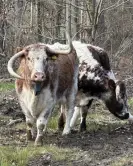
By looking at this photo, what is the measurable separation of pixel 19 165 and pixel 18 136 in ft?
6.14

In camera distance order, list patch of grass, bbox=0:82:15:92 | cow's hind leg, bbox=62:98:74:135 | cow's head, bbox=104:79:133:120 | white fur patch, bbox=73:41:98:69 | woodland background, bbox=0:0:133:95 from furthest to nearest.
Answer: woodland background, bbox=0:0:133:95 < patch of grass, bbox=0:82:15:92 < cow's head, bbox=104:79:133:120 < white fur patch, bbox=73:41:98:69 < cow's hind leg, bbox=62:98:74:135

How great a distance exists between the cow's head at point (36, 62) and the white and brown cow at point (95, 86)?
60.1 inches

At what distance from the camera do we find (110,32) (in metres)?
19.2

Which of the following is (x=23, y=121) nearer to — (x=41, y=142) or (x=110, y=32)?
(x=41, y=142)

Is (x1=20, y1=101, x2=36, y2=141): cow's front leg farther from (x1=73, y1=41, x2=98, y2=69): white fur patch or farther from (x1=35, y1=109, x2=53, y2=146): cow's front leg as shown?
(x1=73, y1=41, x2=98, y2=69): white fur patch

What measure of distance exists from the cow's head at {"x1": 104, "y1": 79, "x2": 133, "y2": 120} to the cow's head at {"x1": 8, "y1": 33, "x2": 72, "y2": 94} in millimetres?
1918

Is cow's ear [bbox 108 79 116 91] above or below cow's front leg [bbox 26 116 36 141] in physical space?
above

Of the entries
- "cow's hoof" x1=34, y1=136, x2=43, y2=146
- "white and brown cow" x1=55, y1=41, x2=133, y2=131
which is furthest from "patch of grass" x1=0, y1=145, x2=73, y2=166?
"white and brown cow" x1=55, y1=41, x2=133, y2=131

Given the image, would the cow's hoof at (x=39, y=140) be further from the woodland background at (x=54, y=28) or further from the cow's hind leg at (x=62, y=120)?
the woodland background at (x=54, y=28)

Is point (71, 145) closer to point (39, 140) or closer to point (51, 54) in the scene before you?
point (39, 140)

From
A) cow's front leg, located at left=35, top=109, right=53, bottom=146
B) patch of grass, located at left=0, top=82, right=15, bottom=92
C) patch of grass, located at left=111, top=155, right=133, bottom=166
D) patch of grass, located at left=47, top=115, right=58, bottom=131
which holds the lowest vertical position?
patch of grass, located at left=0, top=82, right=15, bottom=92

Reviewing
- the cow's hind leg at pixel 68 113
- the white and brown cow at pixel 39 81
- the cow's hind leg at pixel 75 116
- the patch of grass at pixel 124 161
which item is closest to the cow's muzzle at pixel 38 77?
the white and brown cow at pixel 39 81

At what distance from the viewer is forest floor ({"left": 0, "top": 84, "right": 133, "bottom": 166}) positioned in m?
6.71

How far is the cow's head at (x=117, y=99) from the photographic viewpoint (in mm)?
9445
